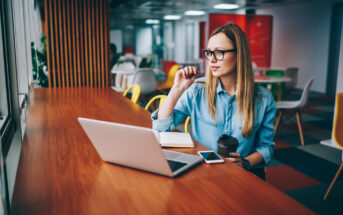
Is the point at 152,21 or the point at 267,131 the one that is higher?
the point at 152,21

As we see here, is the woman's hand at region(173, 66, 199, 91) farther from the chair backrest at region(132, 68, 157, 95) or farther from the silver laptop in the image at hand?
the chair backrest at region(132, 68, 157, 95)

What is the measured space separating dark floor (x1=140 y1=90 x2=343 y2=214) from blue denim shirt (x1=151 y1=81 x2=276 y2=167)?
4.20ft

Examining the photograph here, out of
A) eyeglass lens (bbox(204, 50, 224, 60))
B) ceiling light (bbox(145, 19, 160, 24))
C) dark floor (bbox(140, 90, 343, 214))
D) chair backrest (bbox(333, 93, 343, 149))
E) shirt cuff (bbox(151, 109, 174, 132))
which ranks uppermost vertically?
ceiling light (bbox(145, 19, 160, 24))

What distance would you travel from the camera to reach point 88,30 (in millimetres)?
4406

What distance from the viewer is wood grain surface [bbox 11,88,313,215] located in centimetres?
100

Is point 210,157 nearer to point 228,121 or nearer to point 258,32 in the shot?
point 228,121

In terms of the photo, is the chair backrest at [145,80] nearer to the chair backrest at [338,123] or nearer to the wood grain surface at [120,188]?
the chair backrest at [338,123]

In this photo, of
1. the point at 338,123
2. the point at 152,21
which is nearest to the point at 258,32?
the point at 338,123

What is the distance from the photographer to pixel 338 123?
2703 millimetres

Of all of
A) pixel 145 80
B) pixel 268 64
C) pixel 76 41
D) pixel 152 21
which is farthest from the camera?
pixel 152 21

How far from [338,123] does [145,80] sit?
151 inches

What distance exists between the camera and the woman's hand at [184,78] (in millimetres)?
1845

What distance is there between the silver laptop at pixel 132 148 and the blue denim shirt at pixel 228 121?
0.49 m

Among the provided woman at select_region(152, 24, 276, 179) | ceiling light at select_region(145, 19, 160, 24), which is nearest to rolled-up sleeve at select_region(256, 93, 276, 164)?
woman at select_region(152, 24, 276, 179)
